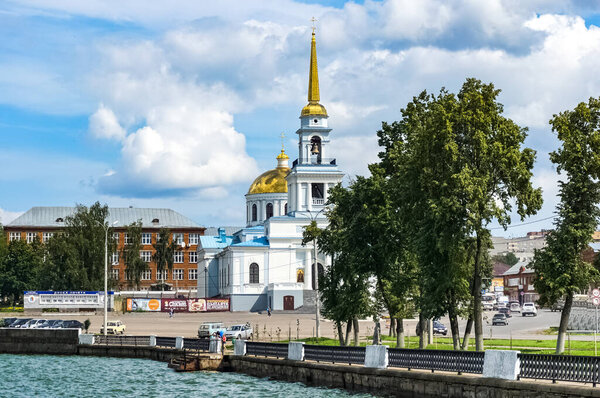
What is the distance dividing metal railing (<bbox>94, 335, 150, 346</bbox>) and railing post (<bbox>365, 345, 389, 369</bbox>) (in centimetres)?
3064

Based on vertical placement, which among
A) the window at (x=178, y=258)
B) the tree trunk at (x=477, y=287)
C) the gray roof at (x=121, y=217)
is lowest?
the tree trunk at (x=477, y=287)

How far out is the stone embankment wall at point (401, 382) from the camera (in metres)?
26.3

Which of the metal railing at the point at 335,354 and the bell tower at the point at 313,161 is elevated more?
the bell tower at the point at 313,161

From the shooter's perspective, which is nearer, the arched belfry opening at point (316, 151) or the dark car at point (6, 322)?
the dark car at point (6, 322)

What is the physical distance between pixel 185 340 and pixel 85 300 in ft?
172

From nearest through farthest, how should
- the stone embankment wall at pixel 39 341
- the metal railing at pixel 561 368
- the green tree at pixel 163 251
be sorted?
the metal railing at pixel 561 368 < the stone embankment wall at pixel 39 341 < the green tree at pixel 163 251

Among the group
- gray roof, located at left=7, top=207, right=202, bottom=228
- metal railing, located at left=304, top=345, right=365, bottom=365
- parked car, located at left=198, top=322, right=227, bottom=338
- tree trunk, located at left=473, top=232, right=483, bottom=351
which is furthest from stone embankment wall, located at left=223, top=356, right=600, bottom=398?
gray roof, located at left=7, top=207, right=202, bottom=228

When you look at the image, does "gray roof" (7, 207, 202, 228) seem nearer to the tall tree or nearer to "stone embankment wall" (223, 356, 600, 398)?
the tall tree

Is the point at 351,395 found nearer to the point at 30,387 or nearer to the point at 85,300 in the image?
the point at 30,387

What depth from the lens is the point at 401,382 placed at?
113 ft

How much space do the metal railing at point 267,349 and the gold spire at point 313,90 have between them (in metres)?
79.4

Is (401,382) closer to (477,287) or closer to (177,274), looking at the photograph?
(477,287)

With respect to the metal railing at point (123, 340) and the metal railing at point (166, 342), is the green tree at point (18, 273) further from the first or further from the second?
the metal railing at point (166, 342)

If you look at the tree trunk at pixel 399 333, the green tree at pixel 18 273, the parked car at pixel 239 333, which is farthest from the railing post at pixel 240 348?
the green tree at pixel 18 273
